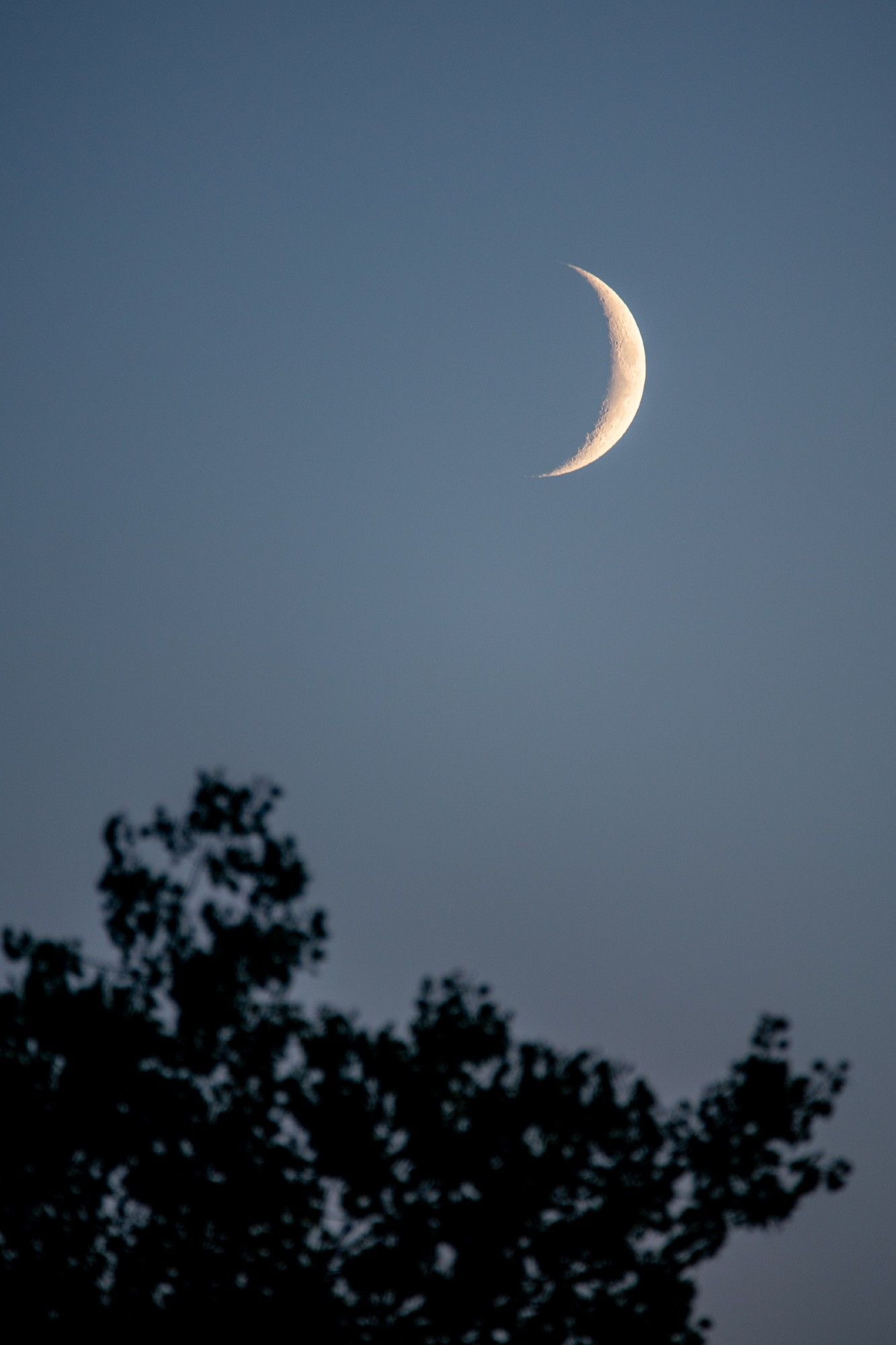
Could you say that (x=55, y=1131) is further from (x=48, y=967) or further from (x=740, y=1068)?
(x=740, y=1068)

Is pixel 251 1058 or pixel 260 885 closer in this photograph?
pixel 251 1058

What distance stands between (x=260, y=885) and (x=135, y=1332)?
226 inches

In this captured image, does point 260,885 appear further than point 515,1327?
Yes

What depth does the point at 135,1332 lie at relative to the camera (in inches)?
585

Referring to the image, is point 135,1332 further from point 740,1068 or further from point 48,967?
point 740,1068

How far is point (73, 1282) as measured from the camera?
1515 centimetres

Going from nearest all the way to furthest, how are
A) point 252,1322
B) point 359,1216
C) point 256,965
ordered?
point 252,1322
point 359,1216
point 256,965

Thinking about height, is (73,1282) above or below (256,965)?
below

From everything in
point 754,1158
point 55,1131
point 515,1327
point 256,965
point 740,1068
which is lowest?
point 515,1327

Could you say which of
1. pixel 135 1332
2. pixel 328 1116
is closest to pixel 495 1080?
pixel 328 1116

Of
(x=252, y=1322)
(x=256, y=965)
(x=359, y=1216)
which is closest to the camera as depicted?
(x=252, y=1322)

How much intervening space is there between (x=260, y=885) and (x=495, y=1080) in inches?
167

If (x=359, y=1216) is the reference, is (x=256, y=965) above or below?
above

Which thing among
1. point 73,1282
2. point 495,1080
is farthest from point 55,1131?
point 495,1080
